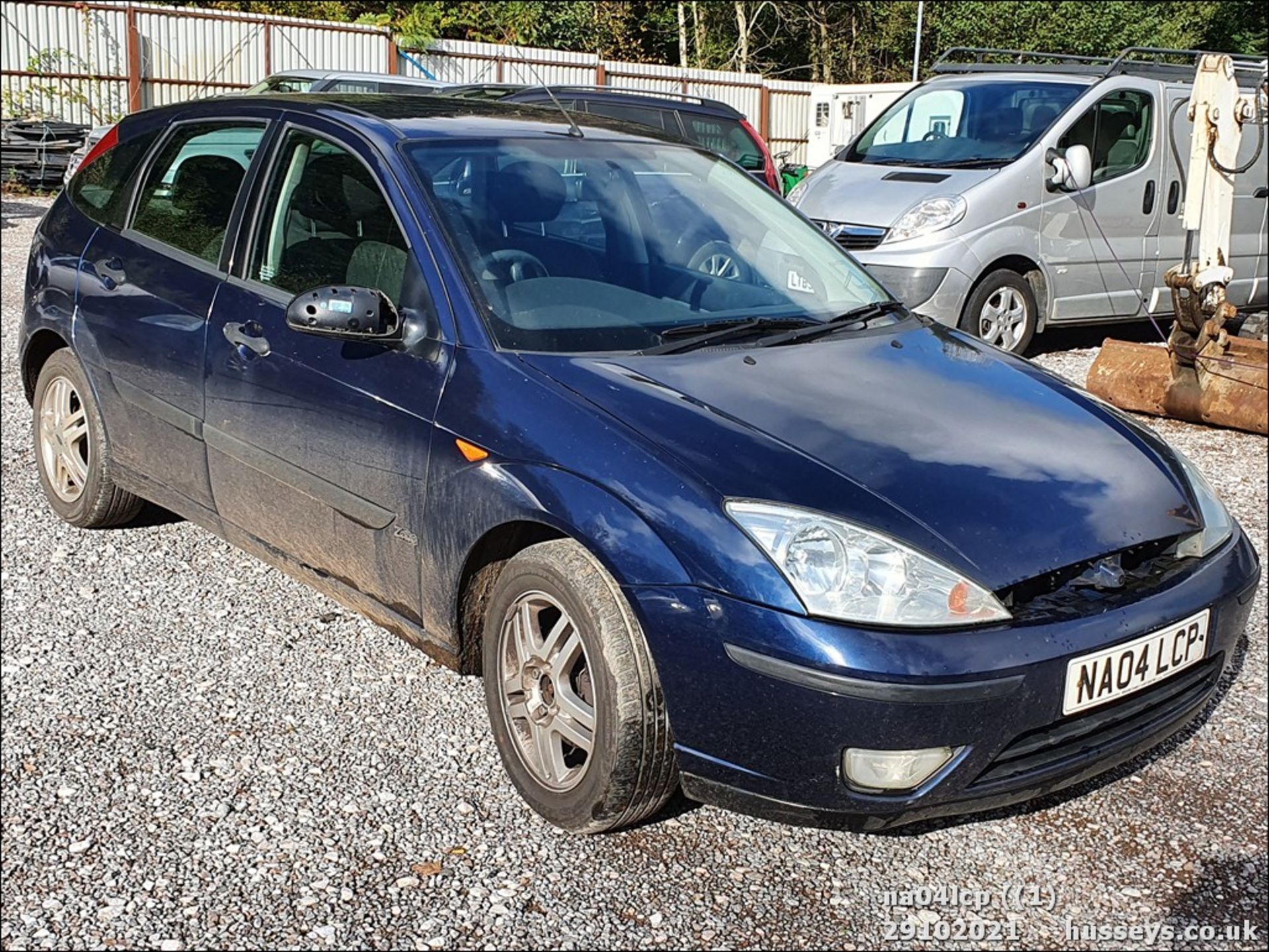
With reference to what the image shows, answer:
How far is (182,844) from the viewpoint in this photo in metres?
3.09

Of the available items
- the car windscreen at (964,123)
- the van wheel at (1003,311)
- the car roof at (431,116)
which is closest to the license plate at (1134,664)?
the car roof at (431,116)

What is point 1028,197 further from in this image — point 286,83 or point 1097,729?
point 286,83

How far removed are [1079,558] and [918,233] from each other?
5896 millimetres

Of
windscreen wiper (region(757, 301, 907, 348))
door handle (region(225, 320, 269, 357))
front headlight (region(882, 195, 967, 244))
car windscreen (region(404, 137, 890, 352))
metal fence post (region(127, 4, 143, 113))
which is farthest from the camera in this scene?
metal fence post (region(127, 4, 143, 113))

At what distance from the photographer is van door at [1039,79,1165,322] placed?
902cm

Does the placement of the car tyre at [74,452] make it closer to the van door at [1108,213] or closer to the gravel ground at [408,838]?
the gravel ground at [408,838]

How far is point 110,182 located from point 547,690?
118 inches

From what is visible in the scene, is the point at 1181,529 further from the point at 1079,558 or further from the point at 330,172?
the point at 330,172

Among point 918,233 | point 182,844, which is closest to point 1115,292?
point 918,233

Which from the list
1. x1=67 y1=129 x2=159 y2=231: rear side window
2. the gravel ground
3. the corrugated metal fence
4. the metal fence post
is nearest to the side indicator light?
the gravel ground

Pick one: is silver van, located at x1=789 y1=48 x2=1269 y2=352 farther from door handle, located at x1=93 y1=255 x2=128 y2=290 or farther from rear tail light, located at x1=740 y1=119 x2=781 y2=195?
door handle, located at x1=93 y1=255 x2=128 y2=290

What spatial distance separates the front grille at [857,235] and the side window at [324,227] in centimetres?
509

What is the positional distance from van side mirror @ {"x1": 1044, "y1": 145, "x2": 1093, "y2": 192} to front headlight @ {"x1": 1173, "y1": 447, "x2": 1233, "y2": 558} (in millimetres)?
5431

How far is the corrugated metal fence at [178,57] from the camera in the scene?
72.6ft
